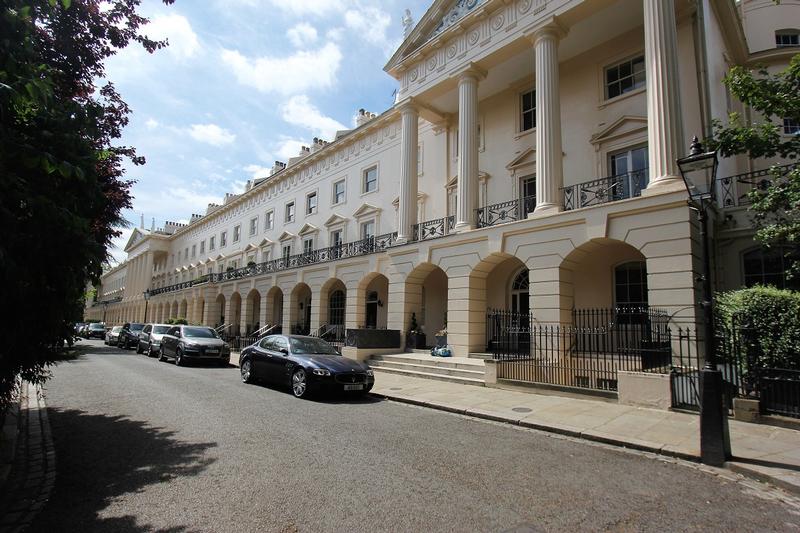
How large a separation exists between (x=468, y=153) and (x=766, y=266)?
1039cm

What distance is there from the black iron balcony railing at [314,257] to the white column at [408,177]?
1302 mm

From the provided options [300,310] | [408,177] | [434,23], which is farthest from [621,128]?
[300,310]

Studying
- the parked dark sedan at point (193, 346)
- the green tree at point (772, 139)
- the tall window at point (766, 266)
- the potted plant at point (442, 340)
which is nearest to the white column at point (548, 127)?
the green tree at point (772, 139)

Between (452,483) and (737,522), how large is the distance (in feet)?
8.99

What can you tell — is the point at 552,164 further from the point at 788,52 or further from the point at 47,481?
the point at 47,481

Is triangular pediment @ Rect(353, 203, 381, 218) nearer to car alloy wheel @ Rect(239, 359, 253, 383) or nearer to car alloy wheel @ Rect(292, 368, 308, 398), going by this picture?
car alloy wheel @ Rect(239, 359, 253, 383)

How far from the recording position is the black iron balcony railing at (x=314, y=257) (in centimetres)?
2370

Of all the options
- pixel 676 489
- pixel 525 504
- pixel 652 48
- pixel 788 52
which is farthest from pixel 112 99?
pixel 788 52

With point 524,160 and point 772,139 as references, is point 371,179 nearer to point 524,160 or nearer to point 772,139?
point 524,160

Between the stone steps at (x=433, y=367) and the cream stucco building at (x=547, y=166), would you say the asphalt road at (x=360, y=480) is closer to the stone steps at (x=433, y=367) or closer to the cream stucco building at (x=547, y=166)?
the stone steps at (x=433, y=367)

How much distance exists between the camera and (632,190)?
587 inches

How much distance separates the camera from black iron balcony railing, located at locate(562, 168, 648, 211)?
1439 centimetres

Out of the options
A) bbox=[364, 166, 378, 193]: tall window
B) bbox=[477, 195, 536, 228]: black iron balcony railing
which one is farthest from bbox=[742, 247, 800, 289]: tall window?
bbox=[364, 166, 378, 193]: tall window

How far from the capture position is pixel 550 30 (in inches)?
611
